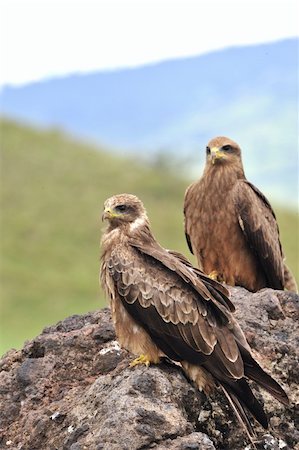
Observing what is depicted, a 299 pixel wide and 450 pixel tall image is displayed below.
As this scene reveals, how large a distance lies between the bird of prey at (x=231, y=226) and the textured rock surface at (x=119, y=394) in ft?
7.66

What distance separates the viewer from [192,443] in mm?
7238

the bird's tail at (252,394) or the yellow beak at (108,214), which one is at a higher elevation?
the yellow beak at (108,214)

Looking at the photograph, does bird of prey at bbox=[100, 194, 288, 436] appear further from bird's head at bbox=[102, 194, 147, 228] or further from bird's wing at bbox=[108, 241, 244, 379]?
bird's head at bbox=[102, 194, 147, 228]

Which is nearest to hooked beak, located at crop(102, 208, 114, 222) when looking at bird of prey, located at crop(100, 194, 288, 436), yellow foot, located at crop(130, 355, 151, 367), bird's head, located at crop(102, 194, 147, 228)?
bird's head, located at crop(102, 194, 147, 228)

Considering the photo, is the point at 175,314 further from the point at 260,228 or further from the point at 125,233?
the point at 260,228

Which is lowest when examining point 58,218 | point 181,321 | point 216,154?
point 181,321

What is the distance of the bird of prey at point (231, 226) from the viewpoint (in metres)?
12.0

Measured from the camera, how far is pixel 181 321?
826 centimetres

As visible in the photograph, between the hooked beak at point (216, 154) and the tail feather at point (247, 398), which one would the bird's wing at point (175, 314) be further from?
the hooked beak at point (216, 154)

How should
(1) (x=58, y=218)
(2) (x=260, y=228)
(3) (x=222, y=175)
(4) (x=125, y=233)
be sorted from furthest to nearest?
(1) (x=58, y=218)
(3) (x=222, y=175)
(2) (x=260, y=228)
(4) (x=125, y=233)

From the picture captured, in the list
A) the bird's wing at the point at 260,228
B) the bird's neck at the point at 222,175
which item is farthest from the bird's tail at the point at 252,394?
the bird's neck at the point at 222,175

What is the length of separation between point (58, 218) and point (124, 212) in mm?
36882

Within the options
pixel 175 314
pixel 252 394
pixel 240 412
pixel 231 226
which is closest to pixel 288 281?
pixel 231 226

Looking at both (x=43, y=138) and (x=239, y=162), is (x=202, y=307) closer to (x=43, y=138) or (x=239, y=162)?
(x=239, y=162)
